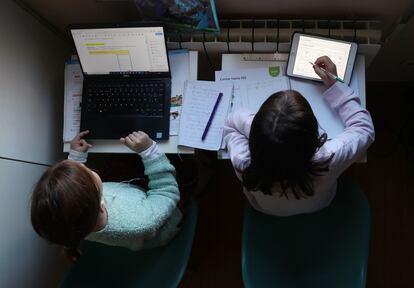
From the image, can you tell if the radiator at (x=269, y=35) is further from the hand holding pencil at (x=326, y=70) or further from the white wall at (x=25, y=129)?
the white wall at (x=25, y=129)

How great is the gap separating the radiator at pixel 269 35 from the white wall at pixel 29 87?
1.51 feet

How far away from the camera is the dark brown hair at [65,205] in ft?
2.66

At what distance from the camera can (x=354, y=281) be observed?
103 centimetres

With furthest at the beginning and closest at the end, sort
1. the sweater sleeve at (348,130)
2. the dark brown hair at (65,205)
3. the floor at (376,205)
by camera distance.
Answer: the floor at (376,205) < the sweater sleeve at (348,130) < the dark brown hair at (65,205)

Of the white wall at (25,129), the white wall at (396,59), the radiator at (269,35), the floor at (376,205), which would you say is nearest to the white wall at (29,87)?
the white wall at (25,129)

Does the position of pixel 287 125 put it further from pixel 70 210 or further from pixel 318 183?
pixel 70 210

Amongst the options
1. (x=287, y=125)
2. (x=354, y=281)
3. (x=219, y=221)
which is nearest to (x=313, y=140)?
(x=287, y=125)

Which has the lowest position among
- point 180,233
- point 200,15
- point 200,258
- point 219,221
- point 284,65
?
point 200,258

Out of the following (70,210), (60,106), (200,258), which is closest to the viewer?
(70,210)

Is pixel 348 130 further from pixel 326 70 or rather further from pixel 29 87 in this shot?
pixel 29 87

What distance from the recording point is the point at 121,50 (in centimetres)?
115

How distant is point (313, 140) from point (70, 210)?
1.89 ft

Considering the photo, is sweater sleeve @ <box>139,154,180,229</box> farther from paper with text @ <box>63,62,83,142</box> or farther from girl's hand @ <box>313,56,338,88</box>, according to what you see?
girl's hand @ <box>313,56,338,88</box>

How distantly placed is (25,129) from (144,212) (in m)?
0.54
